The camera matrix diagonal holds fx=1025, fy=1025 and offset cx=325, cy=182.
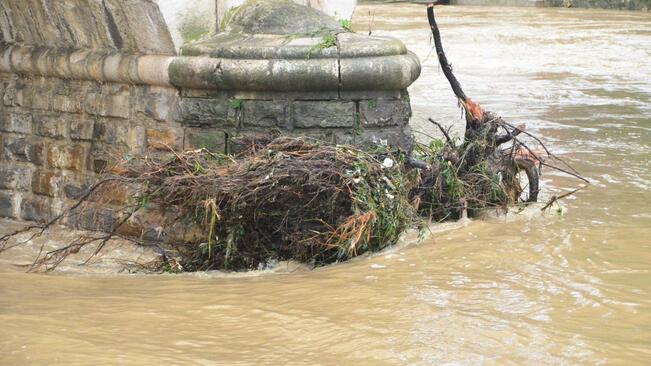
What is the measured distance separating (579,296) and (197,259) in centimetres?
230

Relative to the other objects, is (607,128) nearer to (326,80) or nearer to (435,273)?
(326,80)

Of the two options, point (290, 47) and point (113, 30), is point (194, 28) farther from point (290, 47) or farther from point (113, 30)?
point (290, 47)

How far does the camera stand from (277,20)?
6520 mm

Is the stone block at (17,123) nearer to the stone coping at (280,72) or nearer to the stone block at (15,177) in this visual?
the stone block at (15,177)

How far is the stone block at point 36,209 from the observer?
7371mm

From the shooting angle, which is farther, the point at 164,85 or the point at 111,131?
the point at 111,131

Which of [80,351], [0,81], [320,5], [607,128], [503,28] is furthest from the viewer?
[503,28]

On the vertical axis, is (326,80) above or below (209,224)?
above

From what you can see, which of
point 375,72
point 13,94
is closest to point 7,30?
point 13,94

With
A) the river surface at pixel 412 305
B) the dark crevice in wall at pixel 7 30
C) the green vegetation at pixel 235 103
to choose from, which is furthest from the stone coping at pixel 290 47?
the dark crevice in wall at pixel 7 30

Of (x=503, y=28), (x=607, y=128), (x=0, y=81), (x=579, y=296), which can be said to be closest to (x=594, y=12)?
(x=503, y=28)

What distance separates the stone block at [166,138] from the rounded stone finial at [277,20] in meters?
0.76

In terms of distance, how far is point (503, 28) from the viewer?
67.8 ft

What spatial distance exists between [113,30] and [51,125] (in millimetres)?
1031
